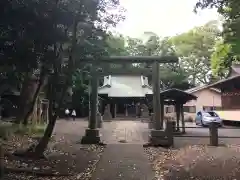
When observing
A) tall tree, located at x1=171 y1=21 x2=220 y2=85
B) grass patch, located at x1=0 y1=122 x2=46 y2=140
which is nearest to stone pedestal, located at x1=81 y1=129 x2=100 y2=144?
grass patch, located at x1=0 y1=122 x2=46 y2=140

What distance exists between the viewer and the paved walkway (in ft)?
33.2

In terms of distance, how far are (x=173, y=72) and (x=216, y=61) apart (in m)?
31.3

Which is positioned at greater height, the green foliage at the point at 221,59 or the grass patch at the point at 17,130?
the green foliage at the point at 221,59

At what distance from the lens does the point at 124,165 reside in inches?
456

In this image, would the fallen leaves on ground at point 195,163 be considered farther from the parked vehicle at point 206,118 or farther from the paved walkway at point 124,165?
the parked vehicle at point 206,118

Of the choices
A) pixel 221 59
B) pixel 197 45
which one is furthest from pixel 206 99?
pixel 221 59

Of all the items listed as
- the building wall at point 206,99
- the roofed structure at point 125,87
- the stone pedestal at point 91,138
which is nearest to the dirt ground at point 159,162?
the stone pedestal at point 91,138

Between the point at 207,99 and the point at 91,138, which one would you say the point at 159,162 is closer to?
the point at 91,138

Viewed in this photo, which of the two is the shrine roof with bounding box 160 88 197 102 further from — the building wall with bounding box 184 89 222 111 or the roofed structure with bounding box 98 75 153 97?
the building wall with bounding box 184 89 222 111

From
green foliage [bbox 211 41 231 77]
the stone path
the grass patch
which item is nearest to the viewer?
the stone path

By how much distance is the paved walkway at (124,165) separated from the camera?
10109mm

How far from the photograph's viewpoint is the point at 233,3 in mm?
9633

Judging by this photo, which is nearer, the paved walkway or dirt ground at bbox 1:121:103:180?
dirt ground at bbox 1:121:103:180

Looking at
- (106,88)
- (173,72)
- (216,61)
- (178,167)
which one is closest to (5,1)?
(178,167)
